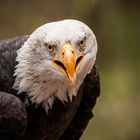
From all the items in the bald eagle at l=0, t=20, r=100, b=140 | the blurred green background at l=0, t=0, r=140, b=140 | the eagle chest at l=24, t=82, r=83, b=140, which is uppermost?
the bald eagle at l=0, t=20, r=100, b=140

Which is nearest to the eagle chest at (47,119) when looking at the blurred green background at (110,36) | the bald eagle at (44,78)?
the bald eagle at (44,78)

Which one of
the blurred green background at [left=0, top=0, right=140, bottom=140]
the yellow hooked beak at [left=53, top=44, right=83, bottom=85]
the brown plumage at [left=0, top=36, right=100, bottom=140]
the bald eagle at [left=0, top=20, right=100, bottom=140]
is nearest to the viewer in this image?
the yellow hooked beak at [left=53, top=44, right=83, bottom=85]

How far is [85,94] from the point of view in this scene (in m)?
Result: 5.90

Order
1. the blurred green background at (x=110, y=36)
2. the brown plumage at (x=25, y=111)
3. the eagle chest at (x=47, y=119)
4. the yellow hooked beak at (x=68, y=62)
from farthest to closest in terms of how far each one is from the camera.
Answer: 1. the blurred green background at (x=110, y=36)
2. the eagle chest at (x=47, y=119)
3. the brown plumage at (x=25, y=111)
4. the yellow hooked beak at (x=68, y=62)

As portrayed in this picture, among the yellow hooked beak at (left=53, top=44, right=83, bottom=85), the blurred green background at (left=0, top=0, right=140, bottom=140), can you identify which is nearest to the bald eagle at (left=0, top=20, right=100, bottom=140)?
the yellow hooked beak at (left=53, top=44, right=83, bottom=85)

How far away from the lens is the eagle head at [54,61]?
194 inches

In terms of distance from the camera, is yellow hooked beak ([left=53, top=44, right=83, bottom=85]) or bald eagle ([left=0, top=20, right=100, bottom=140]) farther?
bald eagle ([left=0, top=20, right=100, bottom=140])

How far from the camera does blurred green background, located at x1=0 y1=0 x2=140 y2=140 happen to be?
30.4 ft

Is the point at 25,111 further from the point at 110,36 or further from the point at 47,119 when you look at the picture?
the point at 110,36

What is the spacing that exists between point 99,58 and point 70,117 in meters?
4.19

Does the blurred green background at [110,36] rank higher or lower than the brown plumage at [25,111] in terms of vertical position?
lower

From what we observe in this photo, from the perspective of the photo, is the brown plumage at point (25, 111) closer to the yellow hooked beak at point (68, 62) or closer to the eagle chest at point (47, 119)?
the eagle chest at point (47, 119)

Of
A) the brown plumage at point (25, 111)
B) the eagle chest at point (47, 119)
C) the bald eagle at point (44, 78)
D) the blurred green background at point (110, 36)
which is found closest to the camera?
the bald eagle at point (44, 78)

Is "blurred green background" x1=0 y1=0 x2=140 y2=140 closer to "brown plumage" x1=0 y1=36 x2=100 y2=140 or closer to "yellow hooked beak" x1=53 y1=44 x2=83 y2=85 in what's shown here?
"brown plumage" x1=0 y1=36 x2=100 y2=140
